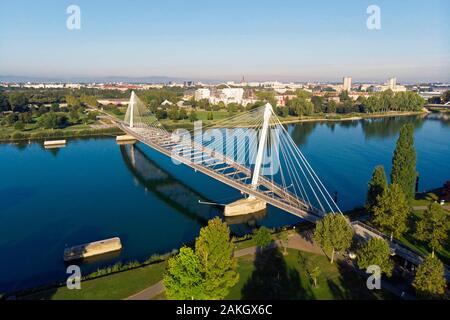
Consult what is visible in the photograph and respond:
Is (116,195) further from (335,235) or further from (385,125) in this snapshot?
(385,125)

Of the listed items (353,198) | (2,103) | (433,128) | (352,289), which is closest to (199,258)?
(352,289)

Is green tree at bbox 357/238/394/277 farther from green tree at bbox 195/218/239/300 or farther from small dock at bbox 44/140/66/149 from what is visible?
small dock at bbox 44/140/66/149

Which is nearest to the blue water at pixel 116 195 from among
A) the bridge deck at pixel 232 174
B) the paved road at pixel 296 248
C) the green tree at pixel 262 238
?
the bridge deck at pixel 232 174

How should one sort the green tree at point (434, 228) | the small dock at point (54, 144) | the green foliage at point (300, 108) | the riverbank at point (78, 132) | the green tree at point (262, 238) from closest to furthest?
1. the green tree at point (434, 228)
2. the green tree at point (262, 238)
3. the small dock at point (54, 144)
4. the riverbank at point (78, 132)
5. the green foliage at point (300, 108)

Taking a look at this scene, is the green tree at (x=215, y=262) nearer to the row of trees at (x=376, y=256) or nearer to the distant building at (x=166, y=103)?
the row of trees at (x=376, y=256)

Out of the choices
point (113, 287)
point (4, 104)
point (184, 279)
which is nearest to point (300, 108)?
point (4, 104)

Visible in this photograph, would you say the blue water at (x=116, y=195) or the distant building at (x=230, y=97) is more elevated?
the distant building at (x=230, y=97)

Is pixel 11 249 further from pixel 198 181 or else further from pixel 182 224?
pixel 198 181
